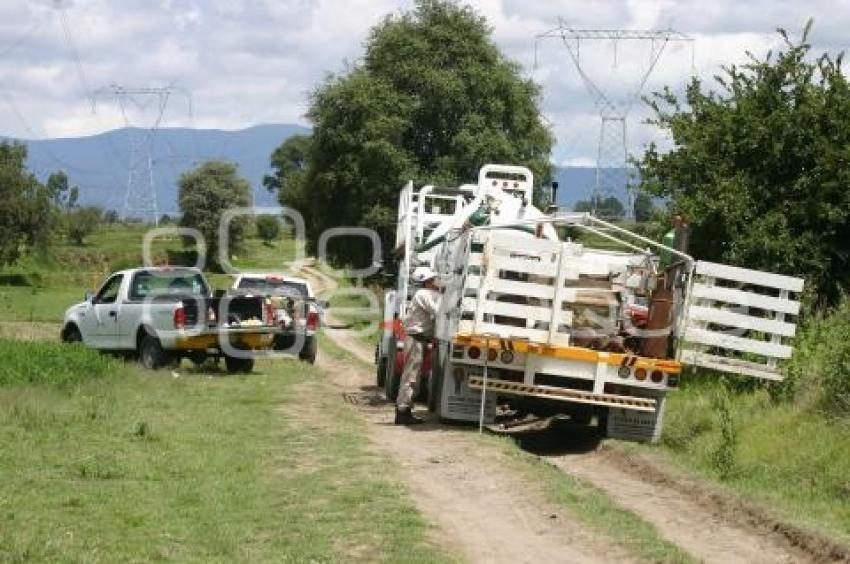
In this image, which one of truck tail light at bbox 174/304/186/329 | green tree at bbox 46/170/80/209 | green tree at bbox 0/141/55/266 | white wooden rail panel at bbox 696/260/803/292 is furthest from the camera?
green tree at bbox 46/170/80/209

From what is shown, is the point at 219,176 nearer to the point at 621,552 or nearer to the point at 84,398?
the point at 84,398

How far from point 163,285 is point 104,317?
1.33m

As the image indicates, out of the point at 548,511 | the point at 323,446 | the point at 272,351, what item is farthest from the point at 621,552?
the point at 272,351

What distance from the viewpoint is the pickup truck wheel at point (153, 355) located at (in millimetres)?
22844

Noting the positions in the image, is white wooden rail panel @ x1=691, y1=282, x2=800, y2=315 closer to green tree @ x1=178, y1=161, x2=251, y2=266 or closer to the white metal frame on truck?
the white metal frame on truck

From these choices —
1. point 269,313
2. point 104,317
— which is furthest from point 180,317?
point 104,317

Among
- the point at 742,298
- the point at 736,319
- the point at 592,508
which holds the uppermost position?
the point at 742,298

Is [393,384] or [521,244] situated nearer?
[521,244]

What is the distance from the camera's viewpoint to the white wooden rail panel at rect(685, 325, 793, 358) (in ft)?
51.1

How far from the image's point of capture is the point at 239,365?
936 inches

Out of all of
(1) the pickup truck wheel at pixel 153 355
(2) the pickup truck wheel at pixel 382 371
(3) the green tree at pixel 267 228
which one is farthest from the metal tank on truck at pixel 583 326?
(3) the green tree at pixel 267 228

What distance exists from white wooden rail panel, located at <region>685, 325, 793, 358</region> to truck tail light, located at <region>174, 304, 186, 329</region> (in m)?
9.66

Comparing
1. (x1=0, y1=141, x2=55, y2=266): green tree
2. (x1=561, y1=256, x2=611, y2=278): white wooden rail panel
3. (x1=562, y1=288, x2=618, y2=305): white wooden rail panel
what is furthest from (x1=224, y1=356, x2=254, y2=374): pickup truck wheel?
(x1=0, y1=141, x2=55, y2=266): green tree

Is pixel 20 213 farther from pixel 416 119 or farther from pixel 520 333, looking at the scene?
pixel 520 333
